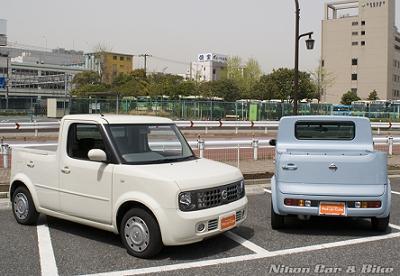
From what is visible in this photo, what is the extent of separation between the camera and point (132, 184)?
557cm

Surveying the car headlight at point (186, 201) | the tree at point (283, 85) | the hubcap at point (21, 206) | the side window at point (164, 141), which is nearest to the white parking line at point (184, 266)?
the car headlight at point (186, 201)

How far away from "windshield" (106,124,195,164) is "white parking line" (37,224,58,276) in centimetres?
141

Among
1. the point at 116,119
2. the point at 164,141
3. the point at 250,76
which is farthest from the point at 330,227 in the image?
the point at 250,76

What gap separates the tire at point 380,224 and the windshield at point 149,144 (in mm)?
2757

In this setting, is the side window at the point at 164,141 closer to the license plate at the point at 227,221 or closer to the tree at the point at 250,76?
the license plate at the point at 227,221

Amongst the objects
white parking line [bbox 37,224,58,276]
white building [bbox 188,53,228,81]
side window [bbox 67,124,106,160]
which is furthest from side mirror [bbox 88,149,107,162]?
white building [bbox 188,53,228,81]

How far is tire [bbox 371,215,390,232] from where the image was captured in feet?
21.9

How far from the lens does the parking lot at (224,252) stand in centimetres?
511

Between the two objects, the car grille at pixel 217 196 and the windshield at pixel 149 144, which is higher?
the windshield at pixel 149 144

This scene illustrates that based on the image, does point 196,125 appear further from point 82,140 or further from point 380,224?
point 82,140

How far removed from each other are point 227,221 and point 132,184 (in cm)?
121

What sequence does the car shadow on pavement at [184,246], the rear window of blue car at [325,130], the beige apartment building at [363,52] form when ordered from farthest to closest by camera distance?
the beige apartment building at [363,52] < the rear window of blue car at [325,130] < the car shadow on pavement at [184,246]

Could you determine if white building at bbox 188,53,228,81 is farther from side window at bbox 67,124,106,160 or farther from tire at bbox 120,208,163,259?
tire at bbox 120,208,163,259

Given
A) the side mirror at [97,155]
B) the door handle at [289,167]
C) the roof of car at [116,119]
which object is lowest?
the door handle at [289,167]
